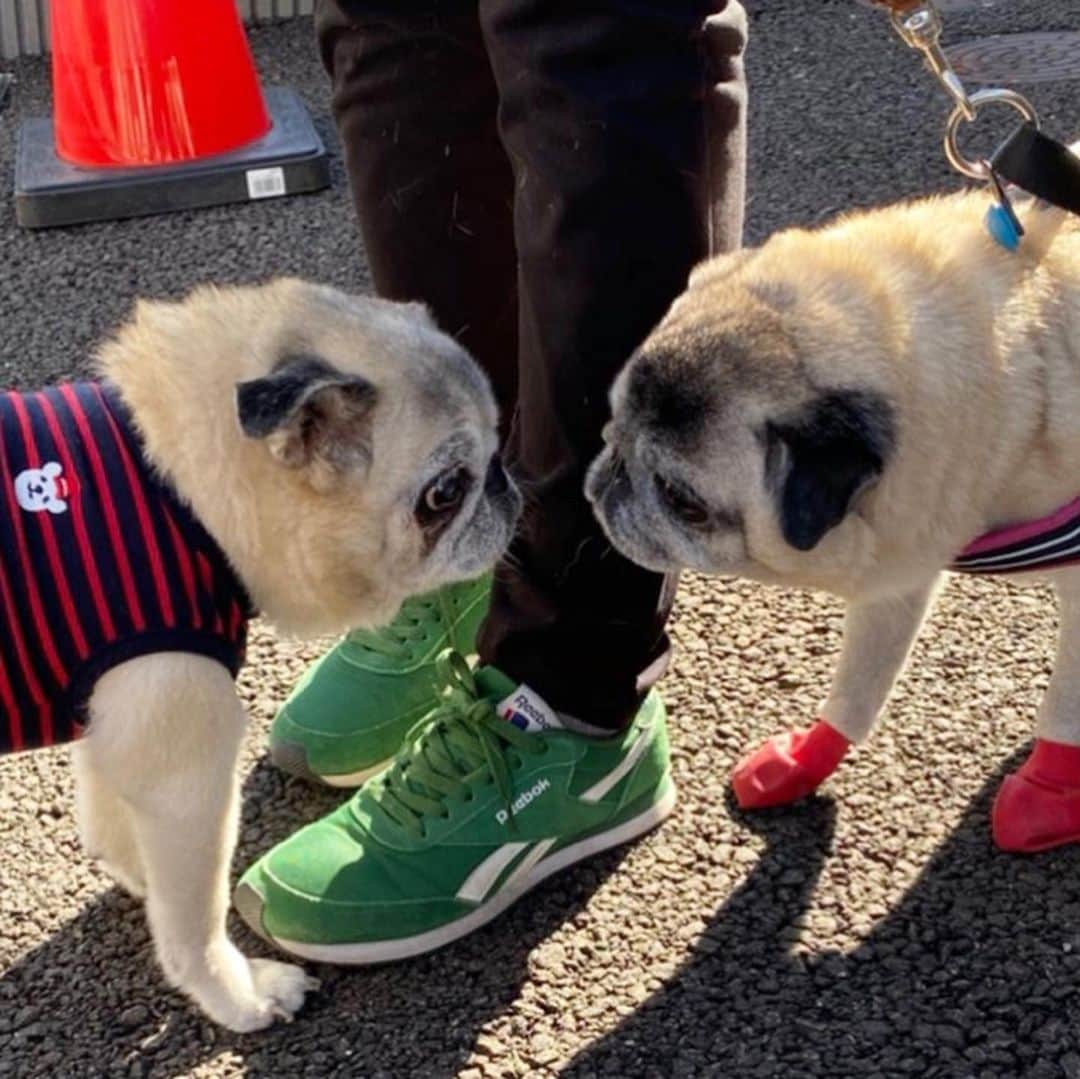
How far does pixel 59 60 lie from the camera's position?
524 centimetres

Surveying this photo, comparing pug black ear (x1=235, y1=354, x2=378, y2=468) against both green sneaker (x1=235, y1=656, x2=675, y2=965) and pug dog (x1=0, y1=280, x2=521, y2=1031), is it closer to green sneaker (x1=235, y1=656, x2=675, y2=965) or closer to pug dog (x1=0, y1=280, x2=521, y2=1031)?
pug dog (x1=0, y1=280, x2=521, y2=1031)

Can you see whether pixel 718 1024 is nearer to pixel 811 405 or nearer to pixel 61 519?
pixel 811 405

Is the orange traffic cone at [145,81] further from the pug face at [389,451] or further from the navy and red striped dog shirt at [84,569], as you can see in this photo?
the navy and red striped dog shirt at [84,569]

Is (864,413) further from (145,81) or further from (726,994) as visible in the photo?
(145,81)

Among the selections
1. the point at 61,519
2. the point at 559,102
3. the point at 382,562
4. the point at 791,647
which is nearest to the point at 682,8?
the point at 559,102

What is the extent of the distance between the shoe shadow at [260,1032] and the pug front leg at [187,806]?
0.20 feet

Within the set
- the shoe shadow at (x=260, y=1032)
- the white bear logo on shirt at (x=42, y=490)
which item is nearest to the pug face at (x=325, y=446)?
the white bear logo on shirt at (x=42, y=490)

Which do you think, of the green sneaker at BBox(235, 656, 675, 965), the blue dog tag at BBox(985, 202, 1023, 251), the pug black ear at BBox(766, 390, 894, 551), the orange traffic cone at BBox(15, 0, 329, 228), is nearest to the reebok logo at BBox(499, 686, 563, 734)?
the green sneaker at BBox(235, 656, 675, 965)

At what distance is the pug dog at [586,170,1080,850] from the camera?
2.23 m

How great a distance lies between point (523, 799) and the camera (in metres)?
2.68

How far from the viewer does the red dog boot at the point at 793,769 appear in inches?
111

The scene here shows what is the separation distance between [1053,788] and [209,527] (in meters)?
1.55

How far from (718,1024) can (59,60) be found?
166 inches

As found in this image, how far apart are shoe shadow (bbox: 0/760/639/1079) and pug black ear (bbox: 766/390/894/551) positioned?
2.87 feet
